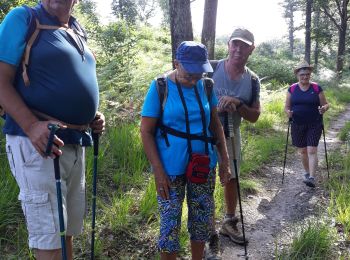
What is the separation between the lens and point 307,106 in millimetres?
6297

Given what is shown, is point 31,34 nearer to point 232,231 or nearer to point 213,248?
point 213,248

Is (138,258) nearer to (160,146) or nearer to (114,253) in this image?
(114,253)

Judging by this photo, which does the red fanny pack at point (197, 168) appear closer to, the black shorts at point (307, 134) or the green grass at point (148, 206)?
the green grass at point (148, 206)

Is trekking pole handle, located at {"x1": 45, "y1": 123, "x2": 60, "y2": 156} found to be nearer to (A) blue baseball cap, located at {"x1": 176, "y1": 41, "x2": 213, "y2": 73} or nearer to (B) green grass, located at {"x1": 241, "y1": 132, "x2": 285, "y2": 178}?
(A) blue baseball cap, located at {"x1": 176, "y1": 41, "x2": 213, "y2": 73}

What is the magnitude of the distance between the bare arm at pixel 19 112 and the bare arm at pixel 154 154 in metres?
0.81

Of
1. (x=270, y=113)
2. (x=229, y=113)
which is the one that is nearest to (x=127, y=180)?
(x=229, y=113)

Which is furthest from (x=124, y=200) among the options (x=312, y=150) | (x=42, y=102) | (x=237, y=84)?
(x=312, y=150)

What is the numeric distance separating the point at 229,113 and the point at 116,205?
1.61 m

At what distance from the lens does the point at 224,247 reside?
4.12 metres

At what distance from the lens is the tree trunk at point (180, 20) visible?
20.1ft

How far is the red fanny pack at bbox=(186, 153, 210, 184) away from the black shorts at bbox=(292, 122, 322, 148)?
3.89 m

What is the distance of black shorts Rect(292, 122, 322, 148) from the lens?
6246 mm

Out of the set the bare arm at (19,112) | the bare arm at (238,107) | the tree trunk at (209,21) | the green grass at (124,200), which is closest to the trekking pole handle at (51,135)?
the bare arm at (19,112)

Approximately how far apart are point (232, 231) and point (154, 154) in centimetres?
186
